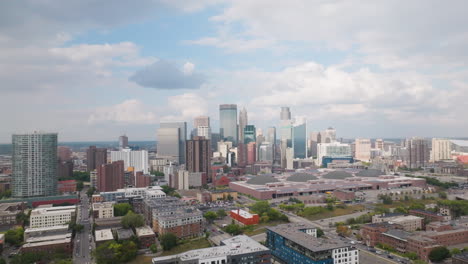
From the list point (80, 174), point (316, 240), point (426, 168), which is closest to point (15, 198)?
point (80, 174)

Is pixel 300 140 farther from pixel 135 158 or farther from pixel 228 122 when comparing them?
pixel 135 158

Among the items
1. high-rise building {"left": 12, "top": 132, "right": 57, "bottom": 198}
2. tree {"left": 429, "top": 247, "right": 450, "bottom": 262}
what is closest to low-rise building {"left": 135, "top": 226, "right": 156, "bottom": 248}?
tree {"left": 429, "top": 247, "right": 450, "bottom": 262}

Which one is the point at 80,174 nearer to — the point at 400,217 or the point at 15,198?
the point at 15,198

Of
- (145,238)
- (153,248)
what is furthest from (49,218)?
(153,248)

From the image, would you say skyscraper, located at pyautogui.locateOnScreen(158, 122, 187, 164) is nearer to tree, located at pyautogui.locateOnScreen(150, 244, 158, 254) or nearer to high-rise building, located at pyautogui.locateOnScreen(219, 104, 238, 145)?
high-rise building, located at pyautogui.locateOnScreen(219, 104, 238, 145)

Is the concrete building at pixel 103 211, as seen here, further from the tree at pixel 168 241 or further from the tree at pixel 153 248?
the tree at pixel 153 248
